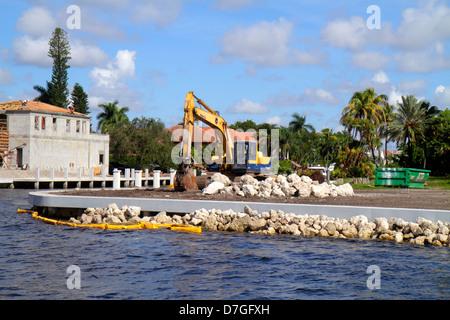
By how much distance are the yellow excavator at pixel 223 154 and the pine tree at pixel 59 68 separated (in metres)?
46.8

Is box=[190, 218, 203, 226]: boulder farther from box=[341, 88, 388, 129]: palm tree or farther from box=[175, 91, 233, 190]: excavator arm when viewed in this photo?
box=[341, 88, 388, 129]: palm tree

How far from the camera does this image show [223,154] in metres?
28.2

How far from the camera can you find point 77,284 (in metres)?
11.1

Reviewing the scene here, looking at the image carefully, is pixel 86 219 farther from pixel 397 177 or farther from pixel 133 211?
pixel 397 177

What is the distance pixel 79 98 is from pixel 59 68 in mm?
6720

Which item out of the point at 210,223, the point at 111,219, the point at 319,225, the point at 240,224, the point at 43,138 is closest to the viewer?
the point at 319,225

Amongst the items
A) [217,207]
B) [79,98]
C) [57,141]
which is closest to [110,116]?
[79,98]

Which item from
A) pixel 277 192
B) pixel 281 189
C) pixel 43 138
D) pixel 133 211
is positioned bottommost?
pixel 133 211

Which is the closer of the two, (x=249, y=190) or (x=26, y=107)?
(x=249, y=190)

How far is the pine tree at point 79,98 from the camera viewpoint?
74675 mm

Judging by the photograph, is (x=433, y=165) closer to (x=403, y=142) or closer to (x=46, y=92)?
(x=403, y=142)

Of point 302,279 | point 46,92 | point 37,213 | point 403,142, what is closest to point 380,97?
point 403,142

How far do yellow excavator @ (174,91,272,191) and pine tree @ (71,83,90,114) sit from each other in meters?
49.8

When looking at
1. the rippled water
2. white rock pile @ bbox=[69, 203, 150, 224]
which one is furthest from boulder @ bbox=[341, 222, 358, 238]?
white rock pile @ bbox=[69, 203, 150, 224]
